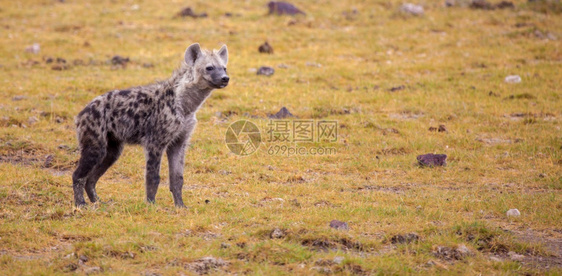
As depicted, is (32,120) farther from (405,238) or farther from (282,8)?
(282,8)

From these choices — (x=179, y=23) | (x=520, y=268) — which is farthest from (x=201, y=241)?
(x=179, y=23)

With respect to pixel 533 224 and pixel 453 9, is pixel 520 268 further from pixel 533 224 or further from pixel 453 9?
pixel 453 9

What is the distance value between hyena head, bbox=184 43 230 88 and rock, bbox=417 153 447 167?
347 centimetres

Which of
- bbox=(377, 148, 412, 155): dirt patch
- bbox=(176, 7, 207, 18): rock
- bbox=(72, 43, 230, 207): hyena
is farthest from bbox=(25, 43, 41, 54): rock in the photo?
bbox=(377, 148, 412, 155): dirt patch

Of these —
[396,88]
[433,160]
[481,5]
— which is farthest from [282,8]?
[433,160]

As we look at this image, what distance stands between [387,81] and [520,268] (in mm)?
8732

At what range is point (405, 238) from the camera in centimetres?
628

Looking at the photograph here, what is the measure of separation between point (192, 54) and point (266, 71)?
6.86 m

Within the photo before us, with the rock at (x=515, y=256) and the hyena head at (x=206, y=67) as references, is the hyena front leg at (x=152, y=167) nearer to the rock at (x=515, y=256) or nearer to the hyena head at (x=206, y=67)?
the hyena head at (x=206, y=67)

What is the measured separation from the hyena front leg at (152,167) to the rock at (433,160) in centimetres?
407

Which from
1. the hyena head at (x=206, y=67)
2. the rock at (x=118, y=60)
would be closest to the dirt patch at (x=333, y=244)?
the hyena head at (x=206, y=67)

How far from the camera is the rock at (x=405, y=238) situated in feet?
20.6

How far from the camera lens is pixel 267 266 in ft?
18.3

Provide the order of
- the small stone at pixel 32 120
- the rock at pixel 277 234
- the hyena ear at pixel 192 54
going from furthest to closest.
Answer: the small stone at pixel 32 120
the hyena ear at pixel 192 54
the rock at pixel 277 234
